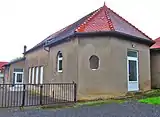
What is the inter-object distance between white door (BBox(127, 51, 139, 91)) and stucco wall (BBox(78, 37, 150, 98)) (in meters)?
0.58

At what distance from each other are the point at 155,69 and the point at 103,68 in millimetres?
6790

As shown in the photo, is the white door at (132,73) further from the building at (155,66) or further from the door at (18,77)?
the door at (18,77)

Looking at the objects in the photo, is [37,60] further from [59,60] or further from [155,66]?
[155,66]

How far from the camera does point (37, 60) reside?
70.6ft

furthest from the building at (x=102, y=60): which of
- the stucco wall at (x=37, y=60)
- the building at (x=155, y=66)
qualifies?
the stucco wall at (x=37, y=60)

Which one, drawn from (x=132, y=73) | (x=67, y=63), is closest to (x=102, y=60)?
(x=67, y=63)

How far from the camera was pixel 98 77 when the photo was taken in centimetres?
1316

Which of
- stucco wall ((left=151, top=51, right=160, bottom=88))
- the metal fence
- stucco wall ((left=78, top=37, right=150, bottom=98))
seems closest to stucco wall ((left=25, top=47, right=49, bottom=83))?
the metal fence

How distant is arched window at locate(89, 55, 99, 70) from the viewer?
1359 cm

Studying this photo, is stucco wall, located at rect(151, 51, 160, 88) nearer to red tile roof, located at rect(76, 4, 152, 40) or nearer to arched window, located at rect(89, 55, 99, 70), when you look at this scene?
red tile roof, located at rect(76, 4, 152, 40)

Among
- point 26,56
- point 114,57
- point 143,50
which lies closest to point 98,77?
point 114,57

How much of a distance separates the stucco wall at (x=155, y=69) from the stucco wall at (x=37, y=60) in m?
8.89

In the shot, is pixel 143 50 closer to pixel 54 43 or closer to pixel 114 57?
pixel 114 57

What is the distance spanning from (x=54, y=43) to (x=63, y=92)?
13.4 feet
